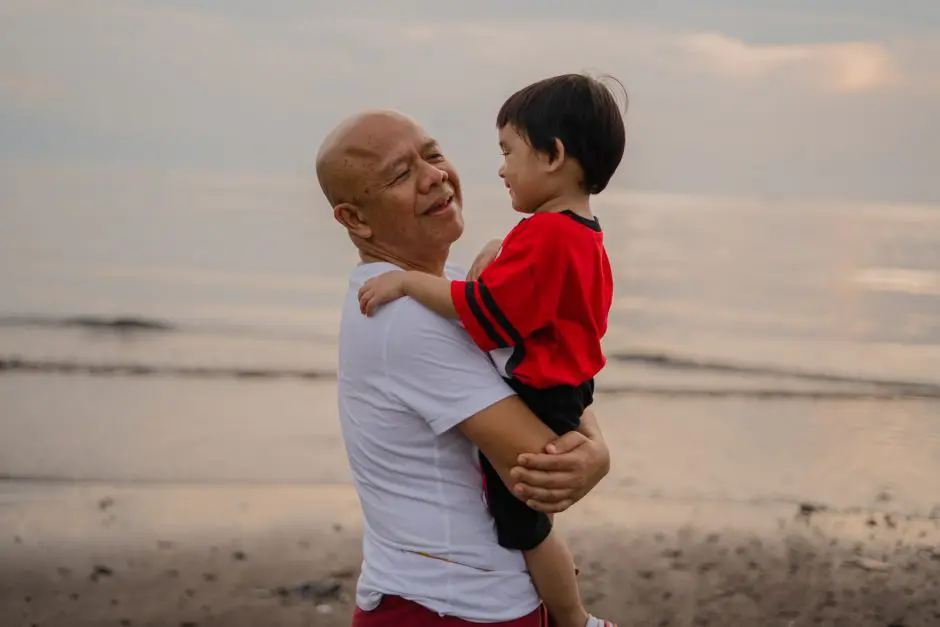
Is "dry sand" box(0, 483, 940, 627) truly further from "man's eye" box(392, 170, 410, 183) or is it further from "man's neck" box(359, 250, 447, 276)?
"man's eye" box(392, 170, 410, 183)

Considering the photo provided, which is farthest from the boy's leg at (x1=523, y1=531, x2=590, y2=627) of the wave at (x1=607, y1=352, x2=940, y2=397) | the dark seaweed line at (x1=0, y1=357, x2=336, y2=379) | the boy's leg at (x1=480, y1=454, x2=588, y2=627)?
the wave at (x1=607, y1=352, x2=940, y2=397)

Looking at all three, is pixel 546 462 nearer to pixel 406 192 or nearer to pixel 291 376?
pixel 406 192

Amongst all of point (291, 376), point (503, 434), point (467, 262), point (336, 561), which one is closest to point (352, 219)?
point (503, 434)

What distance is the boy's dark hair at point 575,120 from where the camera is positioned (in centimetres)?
258

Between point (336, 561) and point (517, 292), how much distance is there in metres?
3.98

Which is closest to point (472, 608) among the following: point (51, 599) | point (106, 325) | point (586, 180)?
point (586, 180)

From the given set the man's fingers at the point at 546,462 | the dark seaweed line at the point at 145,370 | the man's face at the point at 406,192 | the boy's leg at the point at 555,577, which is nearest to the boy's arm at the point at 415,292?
the man's face at the point at 406,192

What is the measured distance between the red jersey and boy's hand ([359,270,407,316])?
117 millimetres

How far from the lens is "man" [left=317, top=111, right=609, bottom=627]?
2.35 m

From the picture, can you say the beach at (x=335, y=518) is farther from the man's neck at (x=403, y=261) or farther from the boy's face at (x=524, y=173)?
the boy's face at (x=524, y=173)

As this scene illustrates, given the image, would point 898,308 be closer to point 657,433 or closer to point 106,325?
point 657,433

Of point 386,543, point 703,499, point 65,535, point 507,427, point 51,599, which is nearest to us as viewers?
point 507,427

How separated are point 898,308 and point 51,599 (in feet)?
53.7

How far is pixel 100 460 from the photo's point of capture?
30.6 feet
